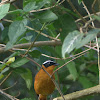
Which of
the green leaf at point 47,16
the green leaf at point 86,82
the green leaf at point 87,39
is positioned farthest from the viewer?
the green leaf at point 86,82

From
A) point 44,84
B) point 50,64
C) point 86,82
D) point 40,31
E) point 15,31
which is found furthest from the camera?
point 86,82

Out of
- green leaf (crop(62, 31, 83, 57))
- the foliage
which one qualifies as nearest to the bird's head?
the foliage

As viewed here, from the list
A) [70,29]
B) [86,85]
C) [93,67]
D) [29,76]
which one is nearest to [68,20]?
[70,29]

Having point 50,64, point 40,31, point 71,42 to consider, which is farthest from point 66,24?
point 50,64

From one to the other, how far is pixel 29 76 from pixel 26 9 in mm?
1102

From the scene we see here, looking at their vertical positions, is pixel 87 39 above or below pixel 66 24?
above

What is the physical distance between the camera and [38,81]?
277 centimetres

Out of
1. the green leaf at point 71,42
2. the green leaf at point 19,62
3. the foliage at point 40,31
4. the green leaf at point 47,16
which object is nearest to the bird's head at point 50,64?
the foliage at point 40,31

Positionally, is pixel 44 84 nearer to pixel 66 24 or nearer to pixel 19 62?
pixel 19 62

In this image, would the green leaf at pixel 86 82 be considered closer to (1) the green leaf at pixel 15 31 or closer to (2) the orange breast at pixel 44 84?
(2) the orange breast at pixel 44 84

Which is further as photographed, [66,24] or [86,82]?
[86,82]

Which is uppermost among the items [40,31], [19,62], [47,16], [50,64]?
[47,16]

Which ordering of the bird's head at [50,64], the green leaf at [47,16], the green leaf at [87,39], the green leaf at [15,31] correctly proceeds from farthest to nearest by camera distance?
the bird's head at [50,64] < the green leaf at [47,16] < the green leaf at [15,31] < the green leaf at [87,39]

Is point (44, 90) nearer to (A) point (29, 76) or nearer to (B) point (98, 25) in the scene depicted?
(A) point (29, 76)
